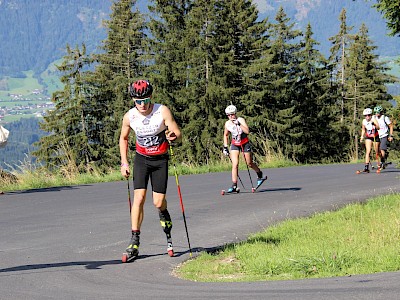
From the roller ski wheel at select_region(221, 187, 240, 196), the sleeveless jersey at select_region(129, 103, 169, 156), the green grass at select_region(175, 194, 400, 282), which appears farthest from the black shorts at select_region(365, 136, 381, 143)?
the sleeveless jersey at select_region(129, 103, 169, 156)

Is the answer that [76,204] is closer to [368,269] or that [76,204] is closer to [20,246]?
[20,246]

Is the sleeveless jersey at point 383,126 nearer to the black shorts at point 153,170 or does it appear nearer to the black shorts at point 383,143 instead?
the black shorts at point 383,143

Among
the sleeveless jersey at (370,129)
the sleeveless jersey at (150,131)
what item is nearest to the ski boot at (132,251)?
the sleeveless jersey at (150,131)

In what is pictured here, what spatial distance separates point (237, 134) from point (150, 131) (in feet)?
23.4

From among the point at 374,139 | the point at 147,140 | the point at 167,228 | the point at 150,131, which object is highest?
the point at 150,131

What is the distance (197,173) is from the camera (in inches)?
874

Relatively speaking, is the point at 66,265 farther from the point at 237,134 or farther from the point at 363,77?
the point at 363,77

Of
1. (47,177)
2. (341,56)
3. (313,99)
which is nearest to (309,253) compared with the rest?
(47,177)

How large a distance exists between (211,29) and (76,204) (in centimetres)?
3569

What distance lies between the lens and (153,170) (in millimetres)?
8914

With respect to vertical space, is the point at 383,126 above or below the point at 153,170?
above

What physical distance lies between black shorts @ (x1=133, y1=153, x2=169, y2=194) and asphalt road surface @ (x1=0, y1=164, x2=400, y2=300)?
0.90 meters

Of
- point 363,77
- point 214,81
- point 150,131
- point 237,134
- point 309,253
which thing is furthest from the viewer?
point 363,77

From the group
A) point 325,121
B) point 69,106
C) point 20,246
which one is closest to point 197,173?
point 20,246
